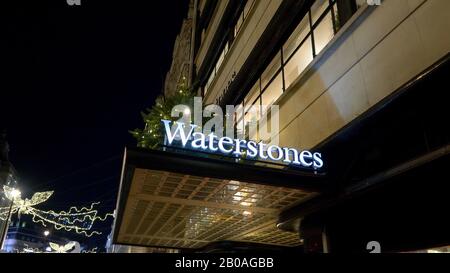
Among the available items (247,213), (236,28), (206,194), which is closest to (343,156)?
(247,213)

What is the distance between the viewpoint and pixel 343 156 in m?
9.63

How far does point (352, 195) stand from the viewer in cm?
874

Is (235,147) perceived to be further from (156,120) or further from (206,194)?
(156,120)

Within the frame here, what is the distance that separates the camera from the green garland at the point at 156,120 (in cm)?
1276

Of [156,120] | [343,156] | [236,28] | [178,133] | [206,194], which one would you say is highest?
[236,28]

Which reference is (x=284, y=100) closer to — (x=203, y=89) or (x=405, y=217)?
(x=405, y=217)

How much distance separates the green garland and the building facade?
258cm

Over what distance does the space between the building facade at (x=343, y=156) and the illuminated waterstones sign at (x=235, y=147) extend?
0.47 m

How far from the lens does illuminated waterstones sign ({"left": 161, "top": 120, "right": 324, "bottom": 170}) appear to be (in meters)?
8.91

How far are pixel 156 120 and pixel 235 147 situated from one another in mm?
5235

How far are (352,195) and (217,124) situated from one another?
8.49 m

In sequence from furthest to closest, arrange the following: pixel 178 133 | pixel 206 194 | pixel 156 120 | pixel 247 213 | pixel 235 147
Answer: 1. pixel 156 120
2. pixel 247 213
3. pixel 206 194
4. pixel 235 147
5. pixel 178 133

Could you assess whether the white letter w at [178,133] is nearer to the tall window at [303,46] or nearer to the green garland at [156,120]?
the green garland at [156,120]
